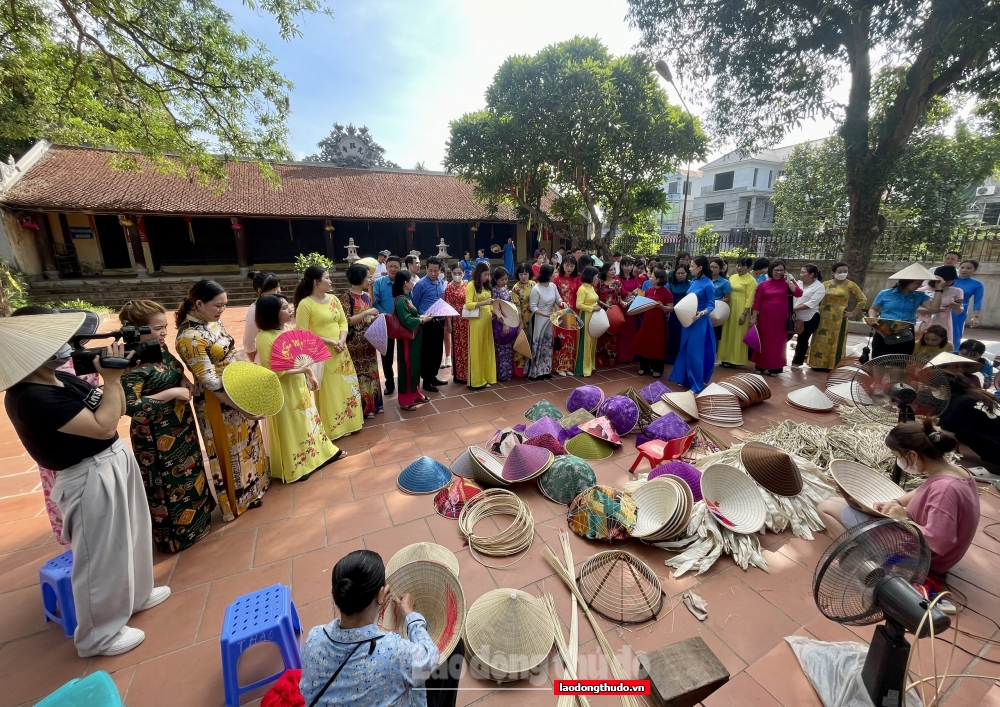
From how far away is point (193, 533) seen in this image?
8.32 ft

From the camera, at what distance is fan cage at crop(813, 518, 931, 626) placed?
1.43 metres

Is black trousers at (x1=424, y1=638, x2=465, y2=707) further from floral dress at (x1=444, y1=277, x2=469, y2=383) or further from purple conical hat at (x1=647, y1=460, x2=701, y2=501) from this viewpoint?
floral dress at (x1=444, y1=277, x2=469, y2=383)

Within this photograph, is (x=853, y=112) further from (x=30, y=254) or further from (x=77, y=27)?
(x=30, y=254)

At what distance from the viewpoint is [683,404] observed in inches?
157

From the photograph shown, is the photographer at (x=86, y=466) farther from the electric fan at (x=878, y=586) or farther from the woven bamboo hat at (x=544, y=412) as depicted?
the woven bamboo hat at (x=544, y=412)

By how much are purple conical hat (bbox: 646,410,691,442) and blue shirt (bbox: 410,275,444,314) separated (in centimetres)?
274

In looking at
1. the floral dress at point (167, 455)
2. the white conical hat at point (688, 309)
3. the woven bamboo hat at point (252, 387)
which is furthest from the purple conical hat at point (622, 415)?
the floral dress at point (167, 455)

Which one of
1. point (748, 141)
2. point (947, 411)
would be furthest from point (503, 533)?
point (748, 141)

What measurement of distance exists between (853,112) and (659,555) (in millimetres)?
9137

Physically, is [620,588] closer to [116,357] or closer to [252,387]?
[252,387]

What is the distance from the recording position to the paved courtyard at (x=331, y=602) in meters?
1.73

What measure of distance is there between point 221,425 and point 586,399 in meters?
3.00

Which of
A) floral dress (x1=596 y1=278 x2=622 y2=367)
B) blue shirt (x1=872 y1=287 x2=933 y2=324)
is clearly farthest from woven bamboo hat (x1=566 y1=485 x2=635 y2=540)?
blue shirt (x1=872 y1=287 x2=933 y2=324)

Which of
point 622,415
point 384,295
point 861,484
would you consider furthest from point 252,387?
point 861,484
